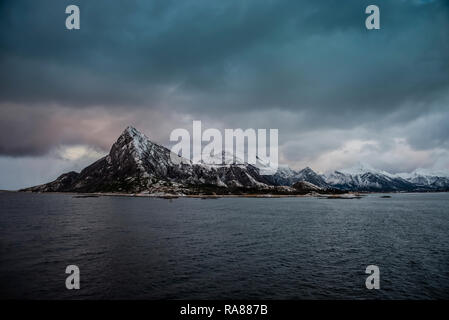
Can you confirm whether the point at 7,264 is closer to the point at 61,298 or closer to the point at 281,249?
the point at 61,298

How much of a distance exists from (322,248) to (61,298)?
50591 millimetres

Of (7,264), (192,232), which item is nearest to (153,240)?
(192,232)

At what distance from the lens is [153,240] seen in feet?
225

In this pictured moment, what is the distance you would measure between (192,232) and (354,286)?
169 feet

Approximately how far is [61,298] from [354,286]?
38497 mm

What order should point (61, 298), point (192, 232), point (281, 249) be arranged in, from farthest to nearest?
point (192, 232) < point (281, 249) < point (61, 298)

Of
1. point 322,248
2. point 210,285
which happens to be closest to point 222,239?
point 322,248

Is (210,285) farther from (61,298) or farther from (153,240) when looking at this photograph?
(153,240)

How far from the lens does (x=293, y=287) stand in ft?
122
